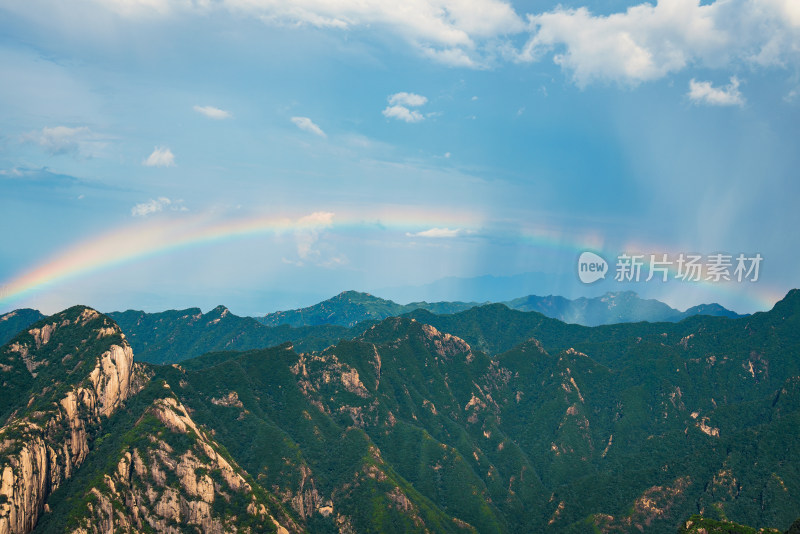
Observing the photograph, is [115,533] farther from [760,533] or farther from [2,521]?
[760,533]

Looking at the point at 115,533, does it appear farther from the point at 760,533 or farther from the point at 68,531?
the point at 760,533

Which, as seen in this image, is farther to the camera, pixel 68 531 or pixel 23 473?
pixel 23 473

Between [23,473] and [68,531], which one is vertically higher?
[23,473]

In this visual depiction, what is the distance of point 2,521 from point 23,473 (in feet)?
64.4

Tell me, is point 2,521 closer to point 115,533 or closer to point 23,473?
point 23,473

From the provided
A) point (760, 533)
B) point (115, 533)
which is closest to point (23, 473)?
point (115, 533)

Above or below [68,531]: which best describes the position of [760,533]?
above

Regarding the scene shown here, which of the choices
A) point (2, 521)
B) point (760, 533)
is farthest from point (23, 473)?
point (760, 533)

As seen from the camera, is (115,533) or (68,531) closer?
(68,531)

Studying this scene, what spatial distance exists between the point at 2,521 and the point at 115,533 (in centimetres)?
3651

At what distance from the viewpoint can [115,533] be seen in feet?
655

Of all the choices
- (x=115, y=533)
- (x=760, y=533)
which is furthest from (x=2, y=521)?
(x=760, y=533)

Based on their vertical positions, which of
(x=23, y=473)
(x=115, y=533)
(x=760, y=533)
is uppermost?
(x=760, y=533)

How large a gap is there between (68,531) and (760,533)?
24497 centimetres
